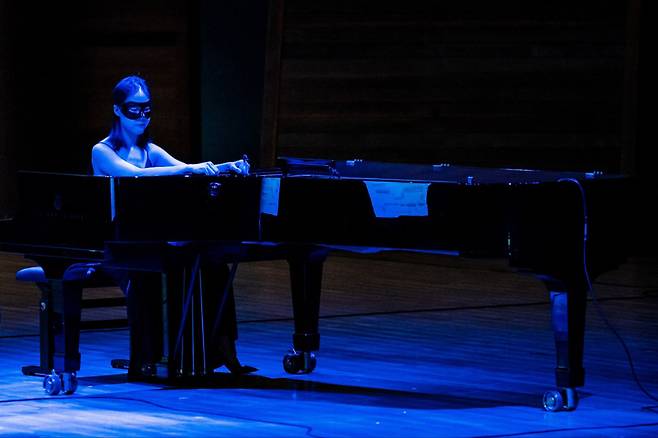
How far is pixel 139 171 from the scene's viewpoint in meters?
5.33

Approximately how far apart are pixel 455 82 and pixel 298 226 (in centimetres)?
558

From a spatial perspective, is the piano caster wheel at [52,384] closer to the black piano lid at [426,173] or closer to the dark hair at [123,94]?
the dark hair at [123,94]

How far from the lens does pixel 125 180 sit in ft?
16.4

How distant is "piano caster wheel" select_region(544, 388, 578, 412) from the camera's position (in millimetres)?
4797

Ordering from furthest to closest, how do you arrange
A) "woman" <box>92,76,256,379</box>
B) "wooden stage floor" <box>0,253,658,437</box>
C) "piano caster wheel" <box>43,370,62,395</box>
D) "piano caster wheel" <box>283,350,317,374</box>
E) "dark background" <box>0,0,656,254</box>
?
1. "dark background" <box>0,0,656,254</box>
2. "piano caster wheel" <box>283,350,317,374</box>
3. "woman" <box>92,76,256,379</box>
4. "piano caster wheel" <box>43,370,62,395</box>
5. "wooden stage floor" <box>0,253,658,437</box>

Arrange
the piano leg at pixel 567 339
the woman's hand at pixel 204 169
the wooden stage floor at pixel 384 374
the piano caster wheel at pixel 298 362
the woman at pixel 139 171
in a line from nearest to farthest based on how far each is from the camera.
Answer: the wooden stage floor at pixel 384 374 < the piano leg at pixel 567 339 < the woman's hand at pixel 204 169 < the woman at pixel 139 171 < the piano caster wheel at pixel 298 362

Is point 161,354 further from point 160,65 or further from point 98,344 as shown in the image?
point 160,65

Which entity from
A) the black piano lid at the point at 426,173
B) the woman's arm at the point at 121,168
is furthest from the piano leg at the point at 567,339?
the woman's arm at the point at 121,168

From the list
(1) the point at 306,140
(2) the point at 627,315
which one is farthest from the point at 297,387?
(1) the point at 306,140

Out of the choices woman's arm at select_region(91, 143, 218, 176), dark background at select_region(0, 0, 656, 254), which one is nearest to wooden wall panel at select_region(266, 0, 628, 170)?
dark background at select_region(0, 0, 656, 254)

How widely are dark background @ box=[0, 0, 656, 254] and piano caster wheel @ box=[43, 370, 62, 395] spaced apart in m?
5.05

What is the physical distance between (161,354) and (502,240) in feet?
4.58

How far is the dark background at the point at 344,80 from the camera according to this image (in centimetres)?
1005

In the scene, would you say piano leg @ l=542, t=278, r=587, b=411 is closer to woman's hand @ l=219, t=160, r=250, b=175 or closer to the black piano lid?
the black piano lid
